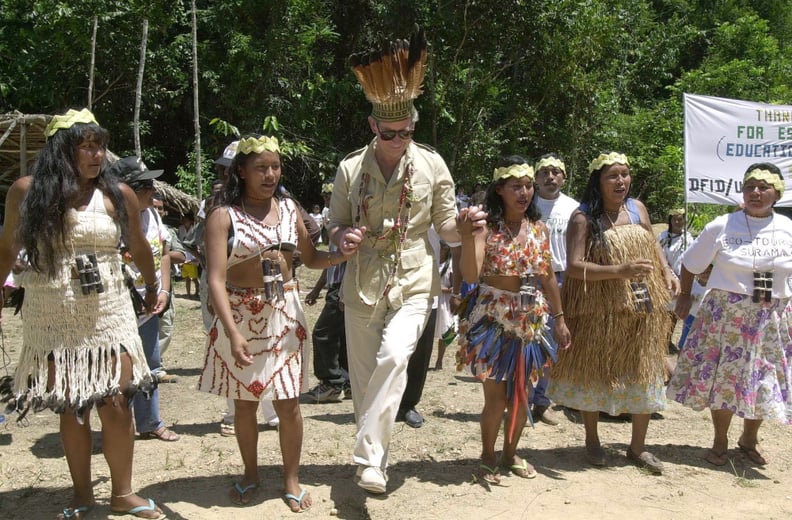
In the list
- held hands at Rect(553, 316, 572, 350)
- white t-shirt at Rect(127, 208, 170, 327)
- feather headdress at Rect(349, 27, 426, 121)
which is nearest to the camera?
feather headdress at Rect(349, 27, 426, 121)

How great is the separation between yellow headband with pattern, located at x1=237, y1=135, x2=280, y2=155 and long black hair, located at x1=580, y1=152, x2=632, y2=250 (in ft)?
6.63

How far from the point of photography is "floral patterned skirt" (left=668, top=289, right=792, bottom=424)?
4570mm

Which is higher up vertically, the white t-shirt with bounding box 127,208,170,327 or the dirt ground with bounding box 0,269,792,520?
the white t-shirt with bounding box 127,208,170,327

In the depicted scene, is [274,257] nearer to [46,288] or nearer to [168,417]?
[46,288]

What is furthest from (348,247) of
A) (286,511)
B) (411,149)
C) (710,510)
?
(710,510)

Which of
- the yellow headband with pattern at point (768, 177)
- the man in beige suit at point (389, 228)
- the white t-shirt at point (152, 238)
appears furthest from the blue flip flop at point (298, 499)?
the yellow headband with pattern at point (768, 177)

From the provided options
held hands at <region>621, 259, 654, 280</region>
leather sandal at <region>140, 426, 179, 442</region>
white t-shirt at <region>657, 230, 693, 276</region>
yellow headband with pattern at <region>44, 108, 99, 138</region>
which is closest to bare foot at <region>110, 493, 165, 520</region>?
leather sandal at <region>140, 426, 179, 442</region>

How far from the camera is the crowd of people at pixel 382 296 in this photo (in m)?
3.44

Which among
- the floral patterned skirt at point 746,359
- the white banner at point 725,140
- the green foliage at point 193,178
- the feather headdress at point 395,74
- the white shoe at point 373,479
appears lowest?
the white shoe at point 373,479

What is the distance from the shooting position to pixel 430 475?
439 centimetres

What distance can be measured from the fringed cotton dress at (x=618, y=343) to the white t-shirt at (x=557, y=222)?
3.79 feet

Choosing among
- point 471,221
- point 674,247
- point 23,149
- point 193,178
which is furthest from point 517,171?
point 193,178

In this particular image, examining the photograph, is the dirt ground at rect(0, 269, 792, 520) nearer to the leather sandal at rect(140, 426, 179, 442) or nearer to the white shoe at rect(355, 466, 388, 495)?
the leather sandal at rect(140, 426, 179, 442)

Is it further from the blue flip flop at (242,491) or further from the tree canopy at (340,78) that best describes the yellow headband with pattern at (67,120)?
the tree canopy at (340,78)
